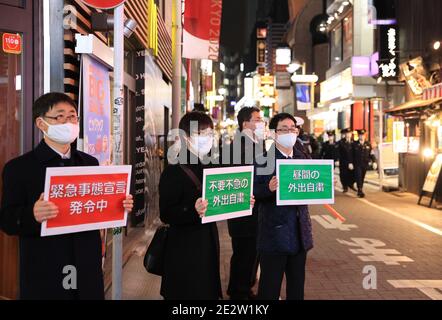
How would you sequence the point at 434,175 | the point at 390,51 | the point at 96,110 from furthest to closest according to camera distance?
the point at 390,51 → the point at 434,175 → the point at 96,110

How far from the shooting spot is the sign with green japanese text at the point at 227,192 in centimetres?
407

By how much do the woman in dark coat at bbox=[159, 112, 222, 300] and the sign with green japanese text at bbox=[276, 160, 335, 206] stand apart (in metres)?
0.83

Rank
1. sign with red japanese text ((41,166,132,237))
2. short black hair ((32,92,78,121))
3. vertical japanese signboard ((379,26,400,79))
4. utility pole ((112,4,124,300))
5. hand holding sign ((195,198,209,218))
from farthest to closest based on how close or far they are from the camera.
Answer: vertical japanese signboard ((379,26,400,79))
utility pole ((112,4,124,300))
hand holding sign ((195,198,209,218))
short black hair ((32,92,78,121))
sign with red japanese text ((41,166,132,237))

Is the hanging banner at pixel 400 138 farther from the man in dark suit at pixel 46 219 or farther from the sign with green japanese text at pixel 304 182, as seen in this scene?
the man in dark suit at pixel 46 219

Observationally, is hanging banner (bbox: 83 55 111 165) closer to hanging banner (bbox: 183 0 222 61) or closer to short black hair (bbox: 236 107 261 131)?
short black hair (bbox: 236 107 261 131)

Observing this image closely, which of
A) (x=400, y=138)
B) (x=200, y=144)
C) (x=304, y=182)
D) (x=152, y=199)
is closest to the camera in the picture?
(x=200, y=144)

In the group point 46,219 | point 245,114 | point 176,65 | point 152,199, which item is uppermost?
point 176,65

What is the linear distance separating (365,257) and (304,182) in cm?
412

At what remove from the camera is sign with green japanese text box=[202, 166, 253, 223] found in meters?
4.07

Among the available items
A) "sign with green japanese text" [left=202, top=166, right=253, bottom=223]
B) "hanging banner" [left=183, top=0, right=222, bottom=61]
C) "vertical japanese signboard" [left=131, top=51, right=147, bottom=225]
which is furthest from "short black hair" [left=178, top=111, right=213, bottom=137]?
"hanging banner" [left=183, top=0, right=222, bottom=61]

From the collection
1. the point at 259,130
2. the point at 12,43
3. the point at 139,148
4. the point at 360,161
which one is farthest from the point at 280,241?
the point at 360,161

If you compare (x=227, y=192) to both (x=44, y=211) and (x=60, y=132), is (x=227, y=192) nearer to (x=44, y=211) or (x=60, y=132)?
(x=60, y=132)

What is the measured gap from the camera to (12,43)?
4.88 metres

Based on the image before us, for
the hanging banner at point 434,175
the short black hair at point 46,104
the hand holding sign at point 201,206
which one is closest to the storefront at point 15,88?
the short black hair at point 46,104
